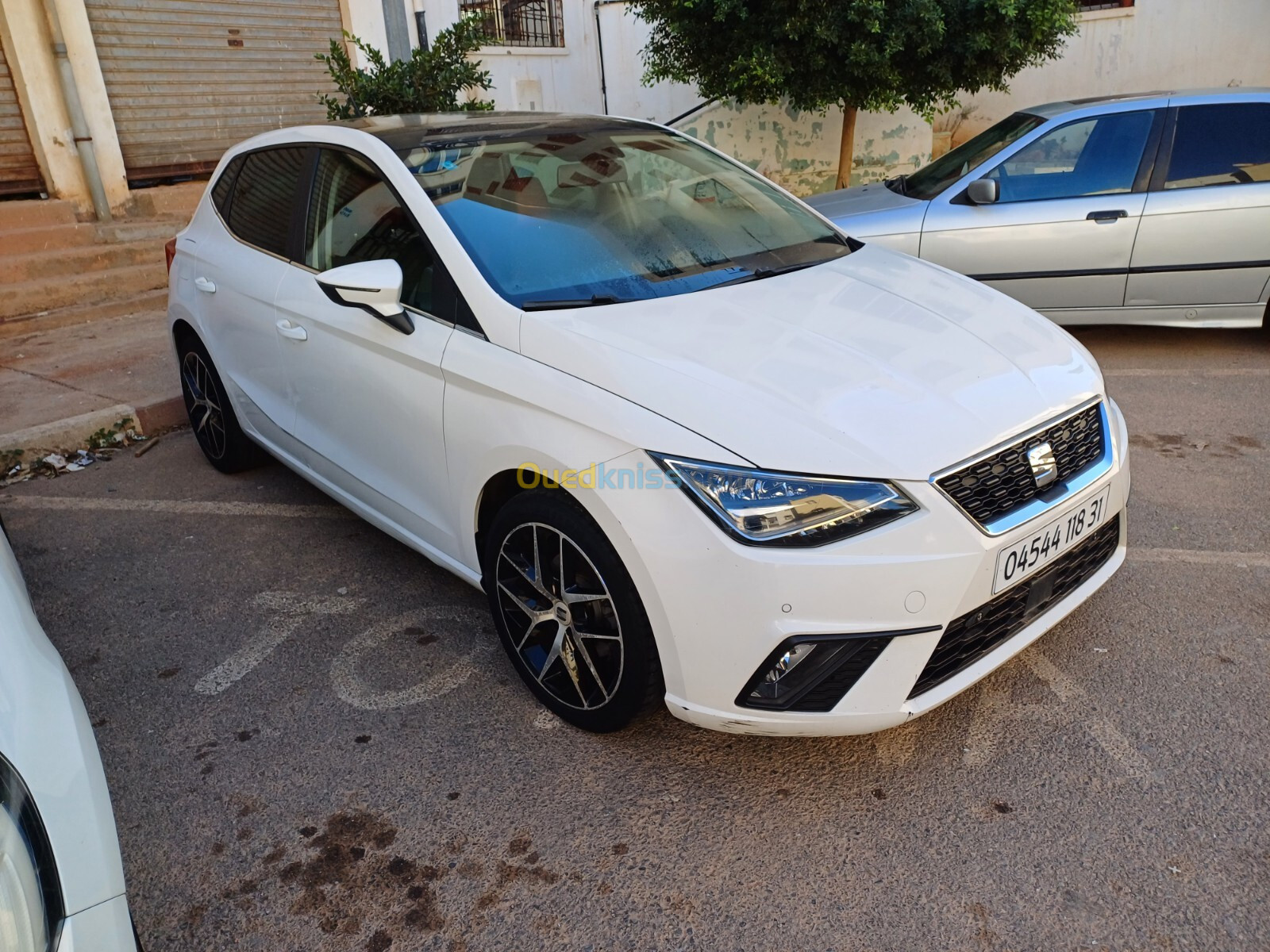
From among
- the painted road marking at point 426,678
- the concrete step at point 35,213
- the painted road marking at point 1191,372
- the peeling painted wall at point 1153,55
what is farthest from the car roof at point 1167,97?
the peeling painted wall at point 1153,55

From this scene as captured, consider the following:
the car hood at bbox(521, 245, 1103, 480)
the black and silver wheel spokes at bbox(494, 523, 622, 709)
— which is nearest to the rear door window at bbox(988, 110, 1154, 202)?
the car hood at bbox(521, 245, 1103, 480)

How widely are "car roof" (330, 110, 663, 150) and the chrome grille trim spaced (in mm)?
2026

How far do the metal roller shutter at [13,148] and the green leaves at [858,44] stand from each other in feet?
17.9

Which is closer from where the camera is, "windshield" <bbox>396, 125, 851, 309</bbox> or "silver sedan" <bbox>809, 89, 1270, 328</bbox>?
"windshield" <bbox>396, 125, 851, 309</bbox>

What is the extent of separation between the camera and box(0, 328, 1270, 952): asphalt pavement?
2.16 metres

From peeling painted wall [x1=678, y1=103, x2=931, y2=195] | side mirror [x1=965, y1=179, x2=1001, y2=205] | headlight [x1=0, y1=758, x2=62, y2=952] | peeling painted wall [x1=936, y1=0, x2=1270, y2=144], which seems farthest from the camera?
peeling painted wall [x1=936, y1=0, x2=1270, y2=144]

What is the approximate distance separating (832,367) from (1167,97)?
4.49 metres

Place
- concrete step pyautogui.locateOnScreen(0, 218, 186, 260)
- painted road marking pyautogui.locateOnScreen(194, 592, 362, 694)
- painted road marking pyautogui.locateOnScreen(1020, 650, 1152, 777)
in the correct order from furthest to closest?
concrete step pyautogui.locateOnScreen(0, 218, 186, 260), painted road marking pyautogui.locateOnScreen(194, 592, 362, 694), painted road marking pyautogui.locateOnScreen(1020, 650, 1152, 777)

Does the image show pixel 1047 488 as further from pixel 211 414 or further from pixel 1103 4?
pixel 1103 4

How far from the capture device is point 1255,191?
5355mm

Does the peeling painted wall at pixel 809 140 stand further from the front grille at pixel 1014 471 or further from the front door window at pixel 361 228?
the front grille at pixel 1014 471

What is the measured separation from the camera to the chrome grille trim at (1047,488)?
227 cm

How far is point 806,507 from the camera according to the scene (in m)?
2.22

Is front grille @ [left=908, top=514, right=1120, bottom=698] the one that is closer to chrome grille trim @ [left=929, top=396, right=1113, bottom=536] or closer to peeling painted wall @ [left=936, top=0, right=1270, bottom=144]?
chrome grille trim @ [left=929, top=396, right=1113, bottom=536]
